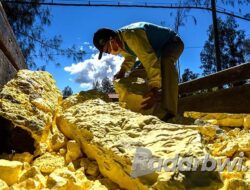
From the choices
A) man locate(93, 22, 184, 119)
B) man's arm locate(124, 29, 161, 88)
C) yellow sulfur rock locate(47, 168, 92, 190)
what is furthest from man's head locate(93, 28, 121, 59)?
yellow sulfur rock locate(47, 168, 92, 190)

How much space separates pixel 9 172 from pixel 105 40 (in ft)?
5.45

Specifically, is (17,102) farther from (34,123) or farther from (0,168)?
(0,168)

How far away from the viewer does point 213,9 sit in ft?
33.5

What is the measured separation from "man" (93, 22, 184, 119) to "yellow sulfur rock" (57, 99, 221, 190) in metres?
0.78

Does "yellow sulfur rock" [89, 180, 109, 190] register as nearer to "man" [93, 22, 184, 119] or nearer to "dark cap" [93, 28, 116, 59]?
"man" [93, 22, 184, 119]

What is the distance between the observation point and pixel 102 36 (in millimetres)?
3139

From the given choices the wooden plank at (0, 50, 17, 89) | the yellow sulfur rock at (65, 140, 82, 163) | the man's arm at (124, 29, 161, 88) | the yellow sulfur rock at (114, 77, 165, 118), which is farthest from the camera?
the yellow sulfur rock at (114, 77, 165, 118)

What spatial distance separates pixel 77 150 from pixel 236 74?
2.30 metres

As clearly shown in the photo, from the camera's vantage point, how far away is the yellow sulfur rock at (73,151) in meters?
2.10

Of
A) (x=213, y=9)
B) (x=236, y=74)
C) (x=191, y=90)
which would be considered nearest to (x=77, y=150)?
(x=236, y=74)

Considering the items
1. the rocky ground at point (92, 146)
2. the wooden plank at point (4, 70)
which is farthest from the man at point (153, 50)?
the wooden plank at point (4, 70)

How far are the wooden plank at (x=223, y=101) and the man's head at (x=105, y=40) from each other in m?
1.56

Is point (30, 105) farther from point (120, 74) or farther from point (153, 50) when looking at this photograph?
point (120, 74)

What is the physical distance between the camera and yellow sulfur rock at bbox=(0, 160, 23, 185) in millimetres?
1754
